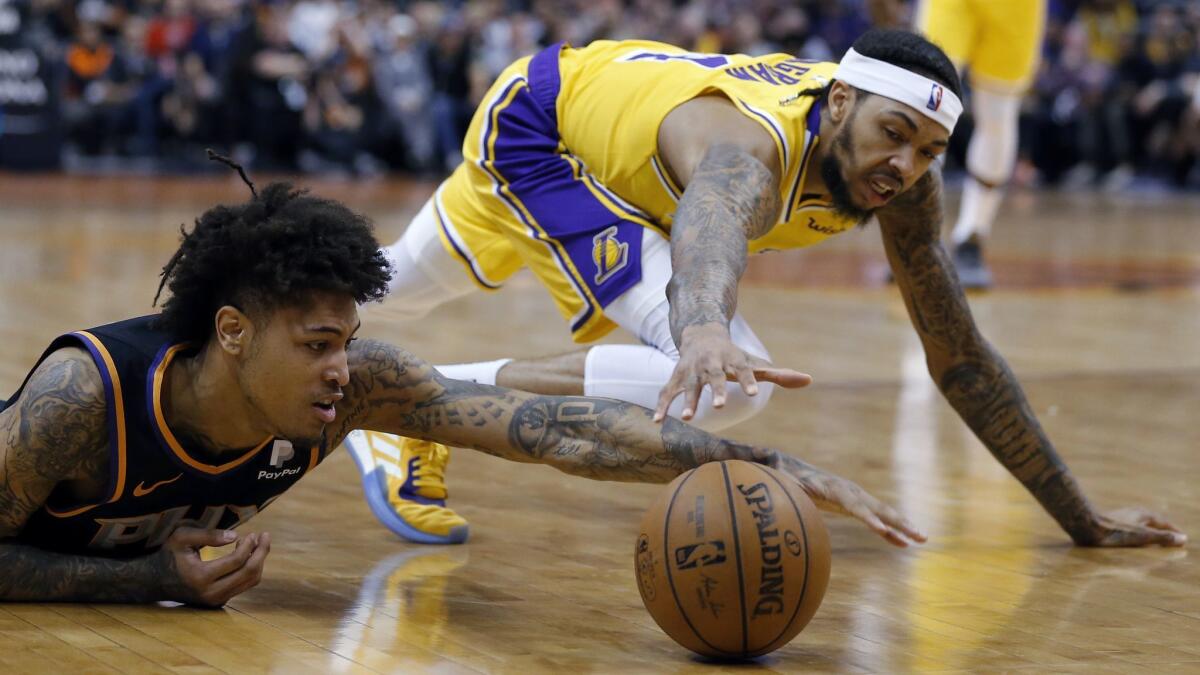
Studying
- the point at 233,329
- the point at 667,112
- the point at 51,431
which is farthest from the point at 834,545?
the point at 51,431

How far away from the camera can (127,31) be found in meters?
20.3

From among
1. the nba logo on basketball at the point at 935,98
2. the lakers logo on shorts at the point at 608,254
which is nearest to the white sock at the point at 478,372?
the lakers logo on shorts at the point at 608,254

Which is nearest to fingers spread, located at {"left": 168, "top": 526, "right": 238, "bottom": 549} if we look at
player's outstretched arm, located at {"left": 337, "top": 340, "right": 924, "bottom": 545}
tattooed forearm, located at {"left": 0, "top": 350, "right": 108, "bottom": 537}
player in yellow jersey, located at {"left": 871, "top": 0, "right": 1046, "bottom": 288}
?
tattooed forearm, located at {"left": 0, "top": 350, "right": 108, "bottom": 537}

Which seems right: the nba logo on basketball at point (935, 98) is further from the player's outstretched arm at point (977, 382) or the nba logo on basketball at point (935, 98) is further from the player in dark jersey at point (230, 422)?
the player in dark jersey at point (230, 422)

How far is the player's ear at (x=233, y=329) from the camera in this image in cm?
382

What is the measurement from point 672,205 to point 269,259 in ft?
5.21

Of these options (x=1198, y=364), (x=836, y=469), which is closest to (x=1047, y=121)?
(x=1198, y=364)

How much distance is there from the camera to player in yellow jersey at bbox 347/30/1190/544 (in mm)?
4641

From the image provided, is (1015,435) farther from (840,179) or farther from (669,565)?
(669,565)

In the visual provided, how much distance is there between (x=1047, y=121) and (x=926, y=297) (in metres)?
19.0

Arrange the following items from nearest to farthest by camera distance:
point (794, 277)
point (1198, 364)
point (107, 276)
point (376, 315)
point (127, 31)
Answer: point (376, 315), point (1198, 364), point (107, 276), point (794, 277), point (127, 31)

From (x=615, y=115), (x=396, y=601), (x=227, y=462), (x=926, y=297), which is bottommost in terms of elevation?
(x=396, y=601)

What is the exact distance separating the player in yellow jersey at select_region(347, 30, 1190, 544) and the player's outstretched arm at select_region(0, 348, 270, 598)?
1.04m

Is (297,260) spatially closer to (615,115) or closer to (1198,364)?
(615,115)
